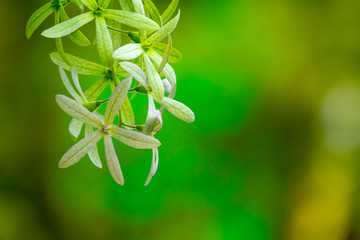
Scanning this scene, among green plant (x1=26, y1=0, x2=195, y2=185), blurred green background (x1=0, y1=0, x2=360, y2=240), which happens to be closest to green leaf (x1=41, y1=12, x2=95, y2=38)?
green plant (x1=26, y1=0, x2=195, y2=185)

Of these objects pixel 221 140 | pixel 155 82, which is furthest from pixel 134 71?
pixel 221 140

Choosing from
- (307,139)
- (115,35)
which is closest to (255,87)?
(307,139)

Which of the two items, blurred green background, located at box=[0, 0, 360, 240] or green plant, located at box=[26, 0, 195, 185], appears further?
blurred green background, located at box=[0, 0, 360, 240]

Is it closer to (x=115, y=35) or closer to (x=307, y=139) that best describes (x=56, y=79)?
(x=307, y=139)

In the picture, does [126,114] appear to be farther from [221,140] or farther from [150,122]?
[221,140]

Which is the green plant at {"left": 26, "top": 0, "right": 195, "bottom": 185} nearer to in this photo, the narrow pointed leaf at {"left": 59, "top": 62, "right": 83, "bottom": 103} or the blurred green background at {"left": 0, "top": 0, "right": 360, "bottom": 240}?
the narrow pointed leaf at {"left": 59, "top": 62, "right": 83, "bottom": 103}

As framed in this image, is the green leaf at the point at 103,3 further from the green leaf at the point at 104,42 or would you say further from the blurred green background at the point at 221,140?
the blurred green background at the point at 221,140
